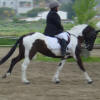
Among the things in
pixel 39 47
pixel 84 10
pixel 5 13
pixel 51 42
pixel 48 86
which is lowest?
pixel 5 13

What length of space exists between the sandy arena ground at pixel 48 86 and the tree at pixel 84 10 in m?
2.42

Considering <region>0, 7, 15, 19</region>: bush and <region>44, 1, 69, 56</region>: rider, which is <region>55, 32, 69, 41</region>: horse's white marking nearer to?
<region>44, 1, 69, 56</region>: rider

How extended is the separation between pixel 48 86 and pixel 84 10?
566 centimetres

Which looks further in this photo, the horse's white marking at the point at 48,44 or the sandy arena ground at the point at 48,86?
the horse's white marking at the point at 48,44

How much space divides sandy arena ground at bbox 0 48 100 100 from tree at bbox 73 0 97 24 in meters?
2.42

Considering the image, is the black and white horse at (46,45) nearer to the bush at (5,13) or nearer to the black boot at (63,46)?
the black boot at (63,46)

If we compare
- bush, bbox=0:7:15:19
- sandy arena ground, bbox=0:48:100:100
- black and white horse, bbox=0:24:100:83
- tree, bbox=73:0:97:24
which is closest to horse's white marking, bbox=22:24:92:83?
black and white horse, bbox=0:24:100:83

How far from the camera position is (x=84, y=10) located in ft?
41.7

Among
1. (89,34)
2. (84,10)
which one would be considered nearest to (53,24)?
(89,34)

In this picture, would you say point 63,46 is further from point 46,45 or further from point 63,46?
point 46,45

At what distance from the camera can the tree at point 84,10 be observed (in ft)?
41.3

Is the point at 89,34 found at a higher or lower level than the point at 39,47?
higher

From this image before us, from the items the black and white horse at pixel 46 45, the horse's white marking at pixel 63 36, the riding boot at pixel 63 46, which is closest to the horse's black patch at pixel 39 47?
the black and white horse at pixel 46 45

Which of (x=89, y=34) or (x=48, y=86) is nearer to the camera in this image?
(x=48, y=86)
